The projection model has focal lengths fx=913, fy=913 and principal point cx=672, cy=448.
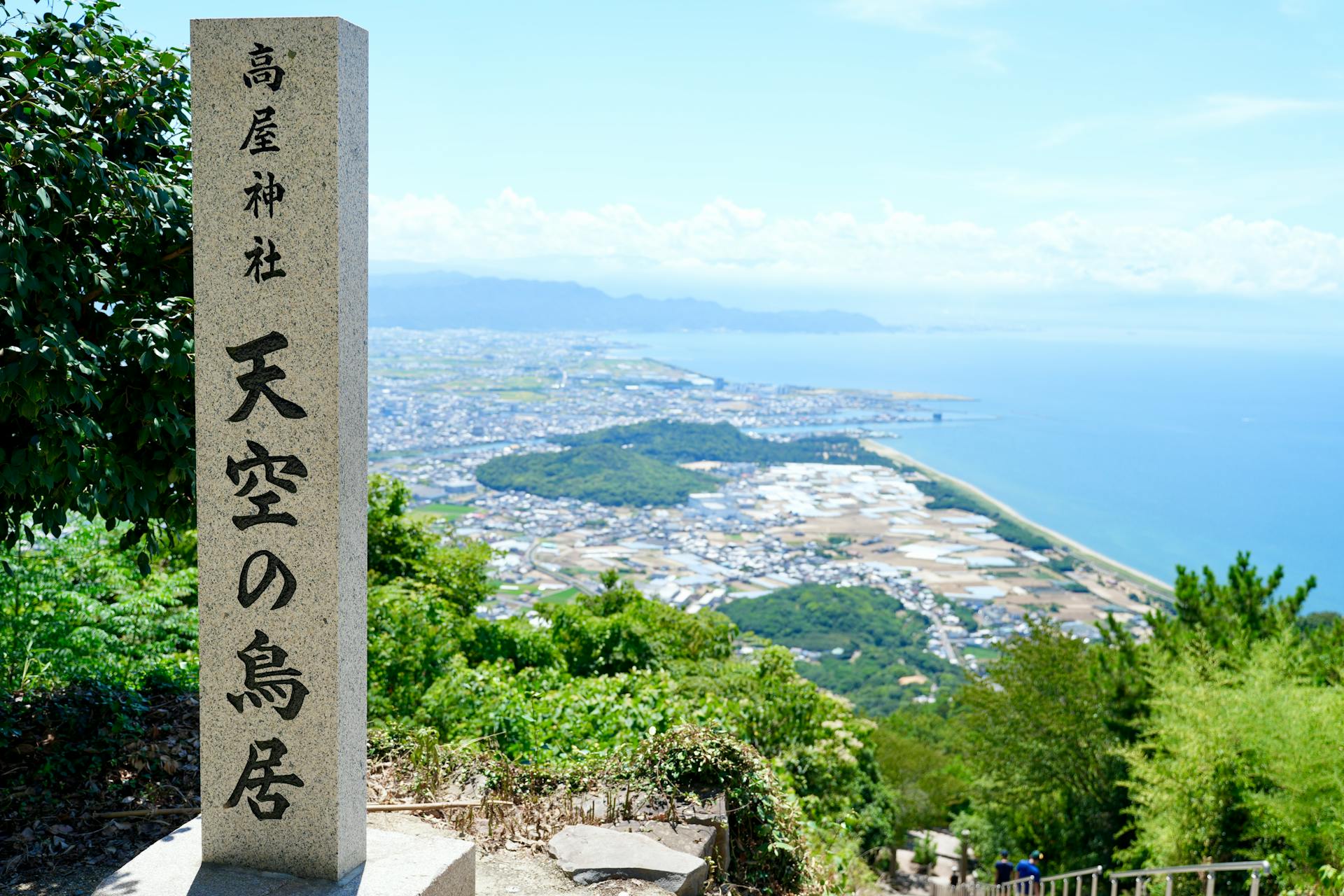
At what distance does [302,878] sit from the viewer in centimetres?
339

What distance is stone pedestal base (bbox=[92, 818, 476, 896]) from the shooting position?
129 inches

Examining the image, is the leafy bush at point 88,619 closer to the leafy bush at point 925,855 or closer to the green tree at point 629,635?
the green tree at point 629,635

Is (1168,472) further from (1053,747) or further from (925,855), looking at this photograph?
(1053,747)

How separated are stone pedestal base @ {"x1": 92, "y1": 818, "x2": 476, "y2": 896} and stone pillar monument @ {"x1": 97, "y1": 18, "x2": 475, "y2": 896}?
11 millimetres

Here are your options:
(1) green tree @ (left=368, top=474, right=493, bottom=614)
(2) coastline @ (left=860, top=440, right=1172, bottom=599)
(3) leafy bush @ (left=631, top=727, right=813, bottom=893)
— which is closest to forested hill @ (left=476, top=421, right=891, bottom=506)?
(2) coastline @ (left=860, top=440, right=1172, bottom=599)

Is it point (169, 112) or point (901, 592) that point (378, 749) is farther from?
point (901, 592)

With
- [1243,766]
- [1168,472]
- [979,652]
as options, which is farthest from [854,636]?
[1168,472]

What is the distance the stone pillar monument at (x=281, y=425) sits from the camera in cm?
318

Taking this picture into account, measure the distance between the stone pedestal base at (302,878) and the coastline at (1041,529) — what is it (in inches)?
2988

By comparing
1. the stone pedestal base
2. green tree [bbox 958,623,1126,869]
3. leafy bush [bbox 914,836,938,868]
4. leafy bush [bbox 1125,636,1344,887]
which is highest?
the stone pedestal base

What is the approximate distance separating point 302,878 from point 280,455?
1.58 metres

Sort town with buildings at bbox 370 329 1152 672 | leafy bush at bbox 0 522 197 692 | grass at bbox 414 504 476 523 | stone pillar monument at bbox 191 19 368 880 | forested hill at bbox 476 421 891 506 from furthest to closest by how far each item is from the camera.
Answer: forested hill at bbox 476 421 891 506
grass at bbox 414 504 476 523
town with buildings at bbox 370 329 1152 672
leafy bush at bbox 0 522 197 692
stone pillar monument at bbox 191 19 368 880

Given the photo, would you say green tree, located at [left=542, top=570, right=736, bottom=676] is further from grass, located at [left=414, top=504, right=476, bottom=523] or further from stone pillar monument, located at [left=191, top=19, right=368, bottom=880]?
grass, located at [left=414, top=504, right=476, bottom=523]

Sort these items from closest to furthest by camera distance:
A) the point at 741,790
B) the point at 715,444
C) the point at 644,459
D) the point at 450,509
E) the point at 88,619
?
1. the point at 741,790
2. the point at 88,619
3. the point at 450,509
4. the point at 644,459
5. the point at 715,444
